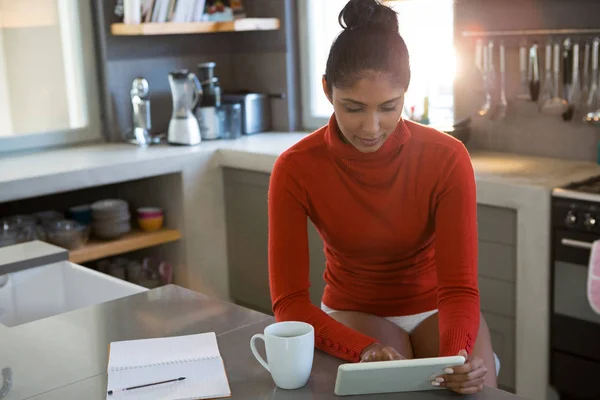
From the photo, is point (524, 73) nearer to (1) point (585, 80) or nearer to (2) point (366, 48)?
(1) point (585, 80)

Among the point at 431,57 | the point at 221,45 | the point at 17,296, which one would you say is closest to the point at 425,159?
the point at 17,296

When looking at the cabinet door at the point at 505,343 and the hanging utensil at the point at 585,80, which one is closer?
the cabinet door at the point at 505,343

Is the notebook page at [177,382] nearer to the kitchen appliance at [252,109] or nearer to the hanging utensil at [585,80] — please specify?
the hanging utensil at [585,80]

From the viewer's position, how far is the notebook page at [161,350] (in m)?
1.41

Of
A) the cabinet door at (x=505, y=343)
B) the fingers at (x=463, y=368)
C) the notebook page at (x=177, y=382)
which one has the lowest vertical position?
the cabinet door at (x=505, y=343)

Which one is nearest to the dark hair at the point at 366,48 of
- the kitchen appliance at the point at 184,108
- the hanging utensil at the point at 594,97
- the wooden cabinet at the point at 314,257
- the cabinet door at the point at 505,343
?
the wooden cabinet at the point at 314,257

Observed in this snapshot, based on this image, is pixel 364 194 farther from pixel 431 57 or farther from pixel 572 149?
pixel 431 57

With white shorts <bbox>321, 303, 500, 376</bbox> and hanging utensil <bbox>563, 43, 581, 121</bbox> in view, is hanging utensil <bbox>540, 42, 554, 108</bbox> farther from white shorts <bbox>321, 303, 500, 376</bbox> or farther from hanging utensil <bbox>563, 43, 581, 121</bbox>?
white shorts <bbox>321, 303, 500, 376</bbox>

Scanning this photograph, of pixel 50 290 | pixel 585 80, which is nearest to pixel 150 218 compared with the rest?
pixel 50 290

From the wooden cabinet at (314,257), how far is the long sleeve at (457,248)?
104 cm

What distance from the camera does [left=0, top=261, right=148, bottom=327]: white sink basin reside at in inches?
80.2

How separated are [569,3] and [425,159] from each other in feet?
5.28

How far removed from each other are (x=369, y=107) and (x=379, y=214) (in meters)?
0.30

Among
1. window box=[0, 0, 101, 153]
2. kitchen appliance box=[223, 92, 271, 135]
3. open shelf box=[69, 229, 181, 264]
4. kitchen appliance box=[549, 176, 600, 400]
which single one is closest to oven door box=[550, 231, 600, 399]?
kitchen appliance box=[549, 176, 600, 400]
